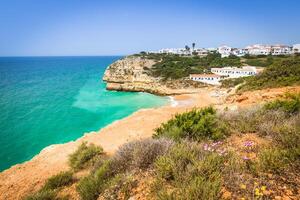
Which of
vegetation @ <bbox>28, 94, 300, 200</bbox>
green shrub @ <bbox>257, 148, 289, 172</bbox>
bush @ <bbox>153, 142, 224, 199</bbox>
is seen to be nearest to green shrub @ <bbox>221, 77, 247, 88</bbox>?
vegetation @ <bbox>28, 94, 300, 200</bbox>

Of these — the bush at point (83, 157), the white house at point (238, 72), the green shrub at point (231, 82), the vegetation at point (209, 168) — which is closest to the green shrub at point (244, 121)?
the vegetation at point (209, 168)

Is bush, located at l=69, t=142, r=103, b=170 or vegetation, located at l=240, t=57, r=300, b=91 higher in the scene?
vegetation, located at l=240, t=57, r=300, b=91

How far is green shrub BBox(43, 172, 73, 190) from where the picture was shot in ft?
19.2

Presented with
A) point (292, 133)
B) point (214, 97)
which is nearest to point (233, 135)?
point (292, 133)

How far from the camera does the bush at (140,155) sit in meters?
4.34

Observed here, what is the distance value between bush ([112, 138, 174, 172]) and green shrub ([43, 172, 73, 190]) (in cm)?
226

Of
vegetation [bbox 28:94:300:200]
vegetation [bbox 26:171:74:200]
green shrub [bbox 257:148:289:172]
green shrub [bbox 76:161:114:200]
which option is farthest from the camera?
vegetation [bbox 26:171:74:200]

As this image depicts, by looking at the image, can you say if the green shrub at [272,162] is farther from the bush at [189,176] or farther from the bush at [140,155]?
the bush at [140,155]

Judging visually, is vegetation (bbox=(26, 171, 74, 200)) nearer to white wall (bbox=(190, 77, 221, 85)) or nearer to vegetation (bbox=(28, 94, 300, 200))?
vegetation (bbox=(28, 94, 300, 200))

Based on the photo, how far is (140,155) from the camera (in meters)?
4.43

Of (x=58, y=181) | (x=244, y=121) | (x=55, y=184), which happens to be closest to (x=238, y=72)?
(x=244, y=121)

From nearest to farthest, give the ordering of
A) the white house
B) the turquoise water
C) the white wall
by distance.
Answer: the turquoise water → the white wall → the white house

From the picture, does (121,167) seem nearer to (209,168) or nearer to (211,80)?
(209,168)

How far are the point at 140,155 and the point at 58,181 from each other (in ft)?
10.7
